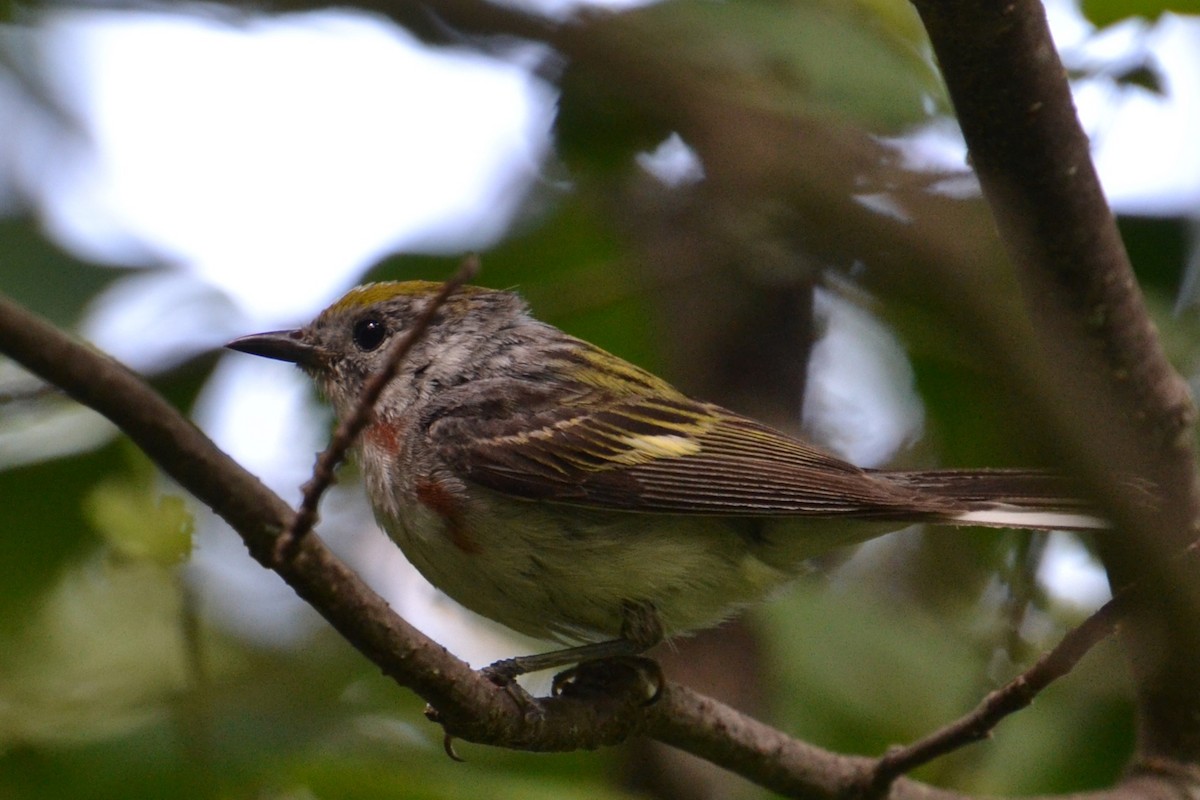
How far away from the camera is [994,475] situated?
3850 mm

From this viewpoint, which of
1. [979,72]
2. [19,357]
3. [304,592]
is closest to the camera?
[19,357]

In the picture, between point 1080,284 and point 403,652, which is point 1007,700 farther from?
point 403,652

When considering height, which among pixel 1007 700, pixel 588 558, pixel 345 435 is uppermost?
pixel 345 435

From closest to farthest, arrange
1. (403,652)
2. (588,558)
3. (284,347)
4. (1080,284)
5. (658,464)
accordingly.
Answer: (403,652), (1080,284), (588,558), (658,464), (284,347)

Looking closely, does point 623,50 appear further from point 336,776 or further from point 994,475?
point 336,776

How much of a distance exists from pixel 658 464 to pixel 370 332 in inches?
54.8

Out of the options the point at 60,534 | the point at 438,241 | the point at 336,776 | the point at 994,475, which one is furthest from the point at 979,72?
the point at 60,534

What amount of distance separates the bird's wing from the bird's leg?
32 centimetres

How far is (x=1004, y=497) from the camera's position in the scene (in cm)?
375

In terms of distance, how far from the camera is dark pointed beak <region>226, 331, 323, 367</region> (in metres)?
4.59

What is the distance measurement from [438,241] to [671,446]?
125cm

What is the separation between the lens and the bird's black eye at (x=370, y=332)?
484cm

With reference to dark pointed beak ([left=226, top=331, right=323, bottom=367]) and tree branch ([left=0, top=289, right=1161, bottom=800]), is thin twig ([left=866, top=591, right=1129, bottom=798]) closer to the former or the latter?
tree branch ([left=0, top=289, right=1161, bottom=800])

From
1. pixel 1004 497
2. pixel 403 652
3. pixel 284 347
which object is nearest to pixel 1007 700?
pixel 1004 497
